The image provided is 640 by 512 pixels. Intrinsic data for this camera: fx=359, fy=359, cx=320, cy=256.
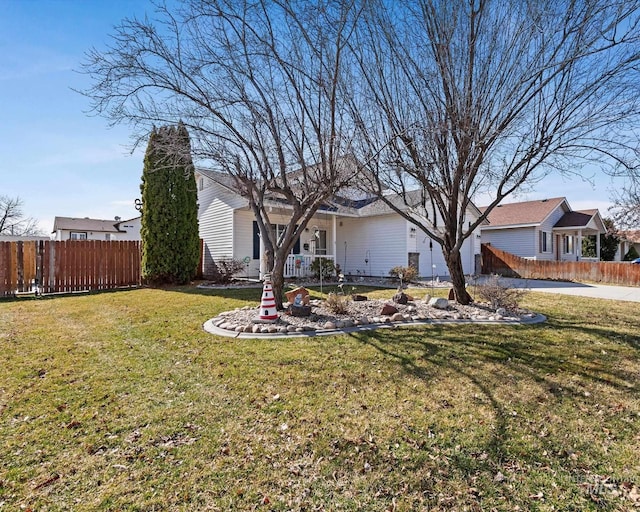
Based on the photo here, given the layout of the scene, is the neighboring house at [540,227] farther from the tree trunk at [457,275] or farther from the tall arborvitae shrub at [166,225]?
the tall arborvitae shrub at [166,225]

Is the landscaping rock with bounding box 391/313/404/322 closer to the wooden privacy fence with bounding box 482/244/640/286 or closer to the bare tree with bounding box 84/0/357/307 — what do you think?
the bare tree with bounding box 84/0/357/307

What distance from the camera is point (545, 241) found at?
2356 cm

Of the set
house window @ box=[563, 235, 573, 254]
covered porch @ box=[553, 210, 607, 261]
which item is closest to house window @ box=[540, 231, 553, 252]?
covered porch @ box=[553, 210, 607, 261]

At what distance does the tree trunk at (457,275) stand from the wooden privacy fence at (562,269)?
1212 cm

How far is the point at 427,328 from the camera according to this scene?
602 cm

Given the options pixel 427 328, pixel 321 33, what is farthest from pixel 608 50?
pixel 427 328

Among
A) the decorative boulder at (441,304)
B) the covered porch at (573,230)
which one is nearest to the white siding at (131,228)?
the decorative boulder at (441,304)

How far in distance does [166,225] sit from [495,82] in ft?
35.3

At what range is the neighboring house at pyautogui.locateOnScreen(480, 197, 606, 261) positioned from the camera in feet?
74.9

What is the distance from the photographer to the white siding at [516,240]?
22797mm

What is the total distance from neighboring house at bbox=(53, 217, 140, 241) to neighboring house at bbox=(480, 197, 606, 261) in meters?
29.3

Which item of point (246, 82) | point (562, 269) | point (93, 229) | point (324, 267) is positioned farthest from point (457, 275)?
point (93, 229)

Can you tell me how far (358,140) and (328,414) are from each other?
18.2ft

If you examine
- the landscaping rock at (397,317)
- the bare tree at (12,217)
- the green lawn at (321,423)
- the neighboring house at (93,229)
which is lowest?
the green lawn at (321,423)
